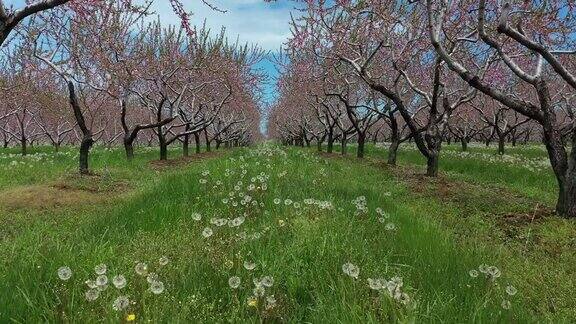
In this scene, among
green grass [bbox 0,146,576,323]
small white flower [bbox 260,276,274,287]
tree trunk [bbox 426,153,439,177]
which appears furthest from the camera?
tree trunk [bbox 426,153,439,177]

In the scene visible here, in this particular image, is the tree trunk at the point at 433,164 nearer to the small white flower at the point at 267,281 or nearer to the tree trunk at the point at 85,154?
the tree trunk at the point at 85,154

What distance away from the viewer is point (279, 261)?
4477 mm

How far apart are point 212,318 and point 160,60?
2301 cm

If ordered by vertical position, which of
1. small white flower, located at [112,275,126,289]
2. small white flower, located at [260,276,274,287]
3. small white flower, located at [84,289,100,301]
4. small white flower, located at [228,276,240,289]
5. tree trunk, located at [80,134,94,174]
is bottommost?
tree trunk, located at [80,134,94,174]

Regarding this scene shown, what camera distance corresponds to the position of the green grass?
341 cm

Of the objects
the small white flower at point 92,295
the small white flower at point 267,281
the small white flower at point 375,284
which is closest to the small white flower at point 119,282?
the small white flower at point 92,295

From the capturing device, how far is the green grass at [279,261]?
3410 mm

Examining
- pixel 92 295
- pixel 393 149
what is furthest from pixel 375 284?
pixel 393 149

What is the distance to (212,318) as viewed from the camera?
338 centimetres

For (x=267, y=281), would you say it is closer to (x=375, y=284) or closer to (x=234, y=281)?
(x=234, y=281)

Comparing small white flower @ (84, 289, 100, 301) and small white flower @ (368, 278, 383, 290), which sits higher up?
small white flower @ (368, 278, 383, 290)

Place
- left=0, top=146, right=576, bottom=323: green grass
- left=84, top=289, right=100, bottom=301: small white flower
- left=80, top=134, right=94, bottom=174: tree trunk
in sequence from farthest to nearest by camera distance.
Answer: left=80, top=134, right=94, bottom=174: tree trunk
left=0, top=146, right=576, bottom=323: green grass
left=84, top=289, right=100, bottom=301: small white flower

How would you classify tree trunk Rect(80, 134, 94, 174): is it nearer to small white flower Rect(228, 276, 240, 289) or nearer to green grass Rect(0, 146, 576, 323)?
green grass Rect(0, 146, 576, 323)

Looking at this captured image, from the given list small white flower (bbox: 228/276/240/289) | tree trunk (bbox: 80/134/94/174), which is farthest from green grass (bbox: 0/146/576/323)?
tree trunk (bbox: 80/134/94/174)
